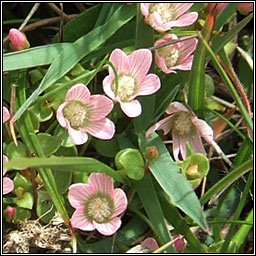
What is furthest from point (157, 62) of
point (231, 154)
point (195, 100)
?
point (231, 154)

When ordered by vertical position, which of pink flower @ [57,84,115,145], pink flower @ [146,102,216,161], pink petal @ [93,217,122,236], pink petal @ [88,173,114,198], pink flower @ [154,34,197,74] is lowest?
pink petal @ [93,217,122,236]

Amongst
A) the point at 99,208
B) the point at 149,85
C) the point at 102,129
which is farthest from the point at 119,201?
the point at 149,85

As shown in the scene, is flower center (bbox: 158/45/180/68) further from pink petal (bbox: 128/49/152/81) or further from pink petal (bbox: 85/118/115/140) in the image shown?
pink petal (bbox: 85/118/115/140)

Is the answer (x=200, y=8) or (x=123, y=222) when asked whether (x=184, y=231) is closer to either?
(x=123, y=222)

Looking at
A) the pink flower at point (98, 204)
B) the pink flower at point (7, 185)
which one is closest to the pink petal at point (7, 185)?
the pink flower at point (7, 185)

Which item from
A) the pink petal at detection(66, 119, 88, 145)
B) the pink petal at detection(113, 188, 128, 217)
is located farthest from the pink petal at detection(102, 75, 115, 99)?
the pink petal at detection(113, 188, 128, 217)

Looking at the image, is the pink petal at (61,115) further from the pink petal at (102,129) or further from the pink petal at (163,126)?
the pink petal at (163,126)
